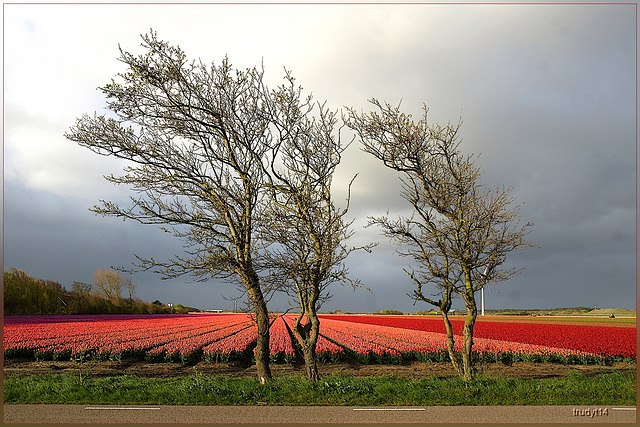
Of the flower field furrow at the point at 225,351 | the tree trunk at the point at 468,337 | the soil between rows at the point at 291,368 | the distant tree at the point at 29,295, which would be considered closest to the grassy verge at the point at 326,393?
the tree trunk at the point at 468,337

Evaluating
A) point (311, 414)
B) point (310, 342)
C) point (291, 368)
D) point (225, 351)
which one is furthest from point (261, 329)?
point (225, 351)

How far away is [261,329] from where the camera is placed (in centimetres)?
1116

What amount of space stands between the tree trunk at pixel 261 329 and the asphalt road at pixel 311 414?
2153 millimetres

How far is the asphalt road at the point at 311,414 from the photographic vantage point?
7965mm

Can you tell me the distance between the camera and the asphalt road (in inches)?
314

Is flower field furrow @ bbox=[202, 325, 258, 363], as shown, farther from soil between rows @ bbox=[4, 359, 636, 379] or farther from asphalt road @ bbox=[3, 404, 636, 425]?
asphalt road @ bbox=[3, 404, 636, 425]

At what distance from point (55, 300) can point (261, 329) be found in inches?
2458

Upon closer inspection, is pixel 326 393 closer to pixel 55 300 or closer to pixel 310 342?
pixel 310 342

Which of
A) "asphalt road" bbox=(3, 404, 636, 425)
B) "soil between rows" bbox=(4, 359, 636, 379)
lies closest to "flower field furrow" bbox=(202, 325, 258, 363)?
"soil between rows" bbox=(4, 359, 636, 379)

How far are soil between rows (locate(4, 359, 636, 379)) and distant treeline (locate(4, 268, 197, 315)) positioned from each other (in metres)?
40.2

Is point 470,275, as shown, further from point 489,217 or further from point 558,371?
point 558,371

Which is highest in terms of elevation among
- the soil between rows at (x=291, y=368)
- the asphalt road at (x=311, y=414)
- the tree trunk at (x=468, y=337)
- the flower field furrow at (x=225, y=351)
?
the tree trunk at (x=468, y=337)

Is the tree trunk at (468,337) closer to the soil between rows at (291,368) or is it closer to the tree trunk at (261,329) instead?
the tree trunk at (261,329)

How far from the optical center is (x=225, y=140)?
35.5ft
